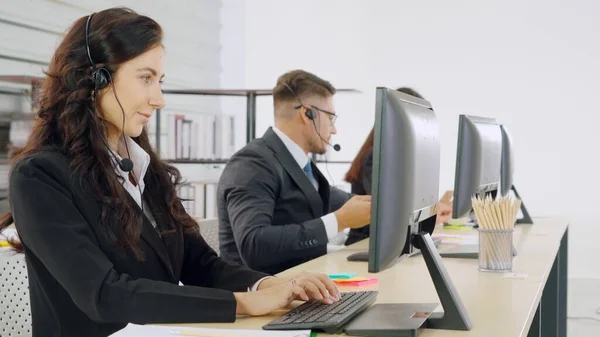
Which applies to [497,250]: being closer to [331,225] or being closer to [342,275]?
[342,275]

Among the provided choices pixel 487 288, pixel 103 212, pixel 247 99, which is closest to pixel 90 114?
pixel 103 212

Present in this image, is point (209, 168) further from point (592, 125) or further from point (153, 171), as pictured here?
point (153, 171)

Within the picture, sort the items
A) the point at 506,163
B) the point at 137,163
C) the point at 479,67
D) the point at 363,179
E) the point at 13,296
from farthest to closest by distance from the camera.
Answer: the point at 479,67 → the point at 363,179 → the point at 506,163 → the point at 13,296 → the point at 137,163

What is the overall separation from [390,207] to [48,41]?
319 cm

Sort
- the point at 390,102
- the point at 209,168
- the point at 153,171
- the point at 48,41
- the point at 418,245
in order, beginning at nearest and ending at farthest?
the point at 390,102
the point at 418,245
the point at 153,171
the point at 48,41
the point at 209,168

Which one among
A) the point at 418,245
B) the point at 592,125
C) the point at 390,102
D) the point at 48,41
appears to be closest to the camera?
the point at 390,102

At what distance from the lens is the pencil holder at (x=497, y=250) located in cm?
212

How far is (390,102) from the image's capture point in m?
1.31

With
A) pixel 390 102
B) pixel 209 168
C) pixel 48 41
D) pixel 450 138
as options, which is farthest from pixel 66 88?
pixel 450 138

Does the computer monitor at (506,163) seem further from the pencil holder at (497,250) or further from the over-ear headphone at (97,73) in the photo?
the over-ear headphone at (97,73)

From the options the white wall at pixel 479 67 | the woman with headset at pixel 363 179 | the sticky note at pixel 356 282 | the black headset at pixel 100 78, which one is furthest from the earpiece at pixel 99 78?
the white wall at pixel 479 67

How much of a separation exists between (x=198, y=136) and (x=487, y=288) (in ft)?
8.85

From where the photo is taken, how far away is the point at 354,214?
2539 millimetres

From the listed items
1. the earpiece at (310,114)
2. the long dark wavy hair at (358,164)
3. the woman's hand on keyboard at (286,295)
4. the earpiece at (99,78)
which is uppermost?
the earpiece at (99,78)
